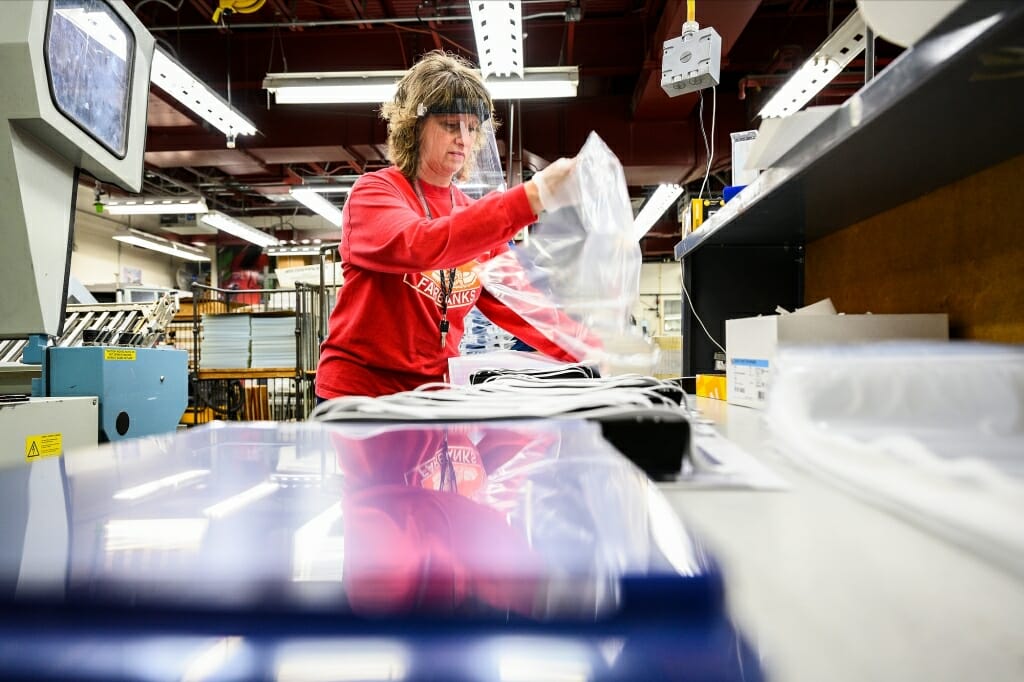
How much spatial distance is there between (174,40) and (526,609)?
5545 mm

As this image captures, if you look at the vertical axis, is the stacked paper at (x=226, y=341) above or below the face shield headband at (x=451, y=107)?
below

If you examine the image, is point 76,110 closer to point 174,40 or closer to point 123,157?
point 123,157

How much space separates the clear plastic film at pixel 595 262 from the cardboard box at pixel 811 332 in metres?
0.25

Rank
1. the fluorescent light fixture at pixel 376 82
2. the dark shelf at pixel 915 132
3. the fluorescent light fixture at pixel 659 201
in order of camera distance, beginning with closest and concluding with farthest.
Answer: the dark shelf at pixel 915 132 < the fluorescent light fixture at pixel 376 82 < the fluorescent light fixture at pixel 659 201

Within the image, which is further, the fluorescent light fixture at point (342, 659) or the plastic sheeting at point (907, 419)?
the plastic sheeting at point (907, 419)

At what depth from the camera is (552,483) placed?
0.43m

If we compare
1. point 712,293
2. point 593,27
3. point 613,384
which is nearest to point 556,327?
point 613,384

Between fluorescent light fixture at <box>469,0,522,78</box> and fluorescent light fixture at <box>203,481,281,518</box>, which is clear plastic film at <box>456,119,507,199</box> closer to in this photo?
fluorescent light fixture at <box>203,481,281,518</box>

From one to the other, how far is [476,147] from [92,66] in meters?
0.82

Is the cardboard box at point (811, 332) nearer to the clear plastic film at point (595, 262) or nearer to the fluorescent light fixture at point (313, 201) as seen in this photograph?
the clear plastic film at point (595, 262)

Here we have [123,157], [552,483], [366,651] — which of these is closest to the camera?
[366,651]

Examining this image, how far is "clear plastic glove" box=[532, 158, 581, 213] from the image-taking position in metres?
0.95

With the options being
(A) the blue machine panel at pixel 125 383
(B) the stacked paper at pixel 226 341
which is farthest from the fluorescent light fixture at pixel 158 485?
(B) the stacked paper at pixel 226 341

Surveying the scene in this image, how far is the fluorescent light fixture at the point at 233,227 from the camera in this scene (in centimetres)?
648
